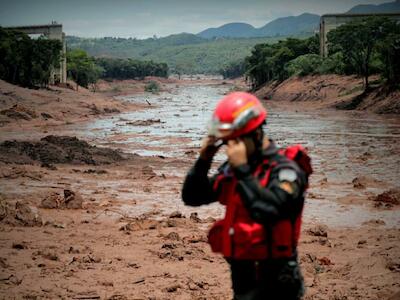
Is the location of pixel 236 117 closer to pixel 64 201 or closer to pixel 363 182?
pixel 64 201

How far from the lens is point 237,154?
107 inches

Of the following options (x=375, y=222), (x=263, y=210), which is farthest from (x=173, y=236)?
(x=263, y=210)

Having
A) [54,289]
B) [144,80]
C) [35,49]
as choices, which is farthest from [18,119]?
[144,80]

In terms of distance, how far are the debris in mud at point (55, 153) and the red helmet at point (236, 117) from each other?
1449 cm

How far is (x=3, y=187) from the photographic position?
41.0 ft

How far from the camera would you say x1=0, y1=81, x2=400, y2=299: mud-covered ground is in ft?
21.1

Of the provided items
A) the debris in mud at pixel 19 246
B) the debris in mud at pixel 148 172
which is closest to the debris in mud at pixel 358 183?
the debris in mud at pixel 148 172

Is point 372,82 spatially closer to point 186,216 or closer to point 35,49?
point 35,49

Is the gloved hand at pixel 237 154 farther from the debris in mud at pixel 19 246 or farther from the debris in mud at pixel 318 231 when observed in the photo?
the debris in mud at pixel 318 231

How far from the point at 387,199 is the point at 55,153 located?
427 inches

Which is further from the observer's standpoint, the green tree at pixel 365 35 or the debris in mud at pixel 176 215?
the green tree at pixel 365 35

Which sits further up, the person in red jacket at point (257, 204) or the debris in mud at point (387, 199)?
the person in red jacket at point (257, 204)

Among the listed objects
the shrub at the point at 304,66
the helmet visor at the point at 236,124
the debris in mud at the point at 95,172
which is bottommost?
the debris in mud at the point at 95,172

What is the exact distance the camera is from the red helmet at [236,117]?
109 inches
